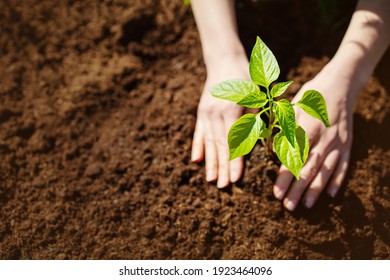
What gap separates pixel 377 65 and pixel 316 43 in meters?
0.27

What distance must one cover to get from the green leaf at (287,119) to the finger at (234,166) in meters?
0.37

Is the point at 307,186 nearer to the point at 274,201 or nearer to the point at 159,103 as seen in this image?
the point at 274,201

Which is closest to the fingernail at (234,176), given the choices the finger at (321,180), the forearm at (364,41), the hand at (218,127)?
the hand at (218,127)

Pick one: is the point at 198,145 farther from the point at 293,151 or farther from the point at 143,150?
the point at 293,151

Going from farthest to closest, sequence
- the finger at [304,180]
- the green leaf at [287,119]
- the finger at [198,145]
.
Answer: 1. the finger at [198,145]
2. the finger at [304,180]
3. the green leaf at [287,119]

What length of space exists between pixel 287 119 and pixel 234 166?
1.36 feet

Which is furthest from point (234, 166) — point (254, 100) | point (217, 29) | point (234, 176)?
point (217, 29)

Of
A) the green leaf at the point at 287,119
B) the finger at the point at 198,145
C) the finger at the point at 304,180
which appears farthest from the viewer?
the finger at the point at 198,145

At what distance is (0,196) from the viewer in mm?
1548

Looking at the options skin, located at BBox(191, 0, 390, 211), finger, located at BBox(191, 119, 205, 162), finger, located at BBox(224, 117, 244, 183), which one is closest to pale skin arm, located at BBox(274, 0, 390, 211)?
skin, located at BBox(191, 0, 390, 211)

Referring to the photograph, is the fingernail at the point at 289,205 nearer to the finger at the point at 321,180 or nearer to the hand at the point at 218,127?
the finger at the point at 321,180

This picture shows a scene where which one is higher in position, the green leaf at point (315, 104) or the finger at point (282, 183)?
the green leaf at point (315, 104)

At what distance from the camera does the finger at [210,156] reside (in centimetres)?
150
